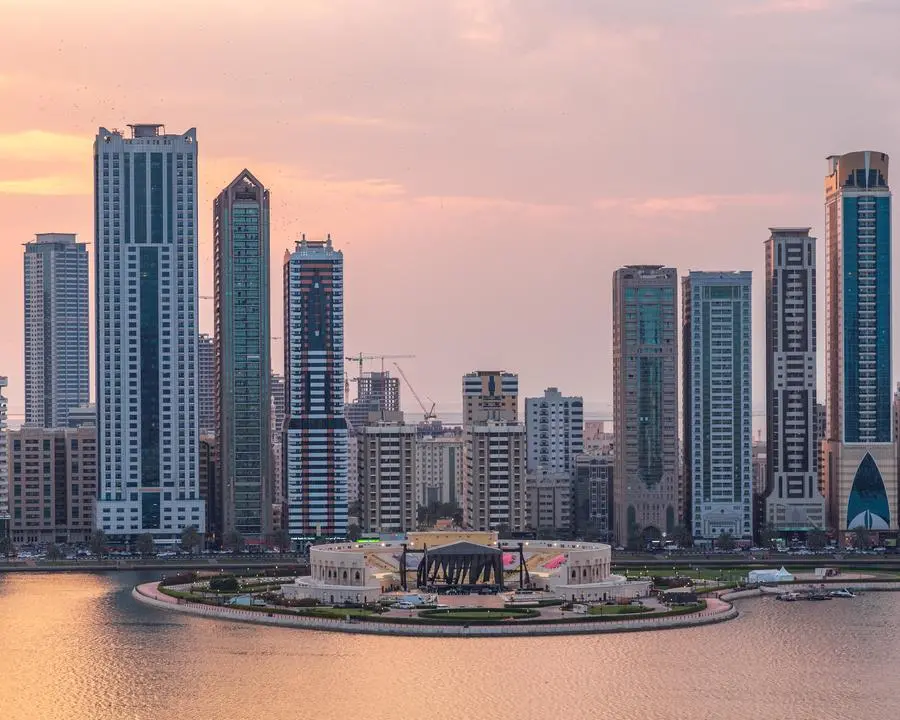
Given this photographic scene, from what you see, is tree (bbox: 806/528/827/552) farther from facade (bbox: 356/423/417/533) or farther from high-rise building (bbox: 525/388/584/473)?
high-rise building (bbox: 525/388/584/473)

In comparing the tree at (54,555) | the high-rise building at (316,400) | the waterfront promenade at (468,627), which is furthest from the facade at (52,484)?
the waterfront promenade at (468,627)

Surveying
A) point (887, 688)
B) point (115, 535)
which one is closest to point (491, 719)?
point (887, 688)

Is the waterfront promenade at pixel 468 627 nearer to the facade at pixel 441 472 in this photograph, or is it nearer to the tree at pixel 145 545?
the tree at pixel 145 545

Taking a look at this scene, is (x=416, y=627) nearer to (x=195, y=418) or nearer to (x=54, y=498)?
(x=195, y=418)

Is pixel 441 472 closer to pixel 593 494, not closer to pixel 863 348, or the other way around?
pixel 593 494

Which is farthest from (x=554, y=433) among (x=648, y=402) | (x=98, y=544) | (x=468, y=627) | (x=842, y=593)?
(x=468, y=627)

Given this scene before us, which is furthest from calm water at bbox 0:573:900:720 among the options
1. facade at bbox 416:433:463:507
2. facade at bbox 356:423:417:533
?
facade at bbox 416:433:463:507
